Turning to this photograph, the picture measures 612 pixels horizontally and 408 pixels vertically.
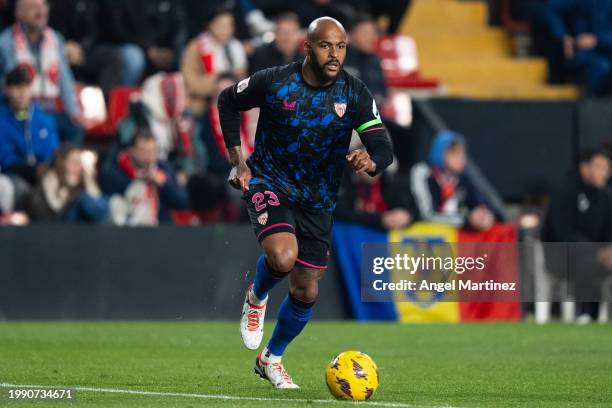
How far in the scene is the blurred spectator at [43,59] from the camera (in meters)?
15.5

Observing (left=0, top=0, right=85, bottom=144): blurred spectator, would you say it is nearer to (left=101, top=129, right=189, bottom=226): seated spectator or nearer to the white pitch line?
(left=101, top=129, right=189, bottom=226): seated spectator

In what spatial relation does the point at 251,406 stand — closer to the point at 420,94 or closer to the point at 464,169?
the point at 464,169

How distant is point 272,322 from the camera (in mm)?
14430

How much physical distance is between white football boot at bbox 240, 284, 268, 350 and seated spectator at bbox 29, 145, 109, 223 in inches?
234

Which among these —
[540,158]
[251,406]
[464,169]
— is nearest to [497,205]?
[464,169]

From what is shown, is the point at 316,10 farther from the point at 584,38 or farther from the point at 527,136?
the point at 584,38

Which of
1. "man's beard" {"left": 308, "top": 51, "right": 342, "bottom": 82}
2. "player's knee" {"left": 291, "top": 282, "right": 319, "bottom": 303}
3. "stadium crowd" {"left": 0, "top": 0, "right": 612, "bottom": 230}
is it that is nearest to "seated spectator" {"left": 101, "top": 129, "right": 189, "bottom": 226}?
"stadium crowd" {"left": 0, "top": 0, "right": 612, "bottom": 230}

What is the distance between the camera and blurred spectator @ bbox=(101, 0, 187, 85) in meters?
17.0

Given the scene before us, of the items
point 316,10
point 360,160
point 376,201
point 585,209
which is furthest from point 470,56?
point 360,160

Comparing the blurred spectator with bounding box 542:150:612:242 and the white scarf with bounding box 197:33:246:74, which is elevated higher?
the white scarf with bounding box 197:33:246:74

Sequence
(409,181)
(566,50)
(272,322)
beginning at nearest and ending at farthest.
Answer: (272,322) → (409,181) → (566,50)

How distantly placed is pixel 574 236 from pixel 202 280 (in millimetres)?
4369

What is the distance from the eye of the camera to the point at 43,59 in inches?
616

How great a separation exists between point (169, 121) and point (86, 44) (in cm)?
177
